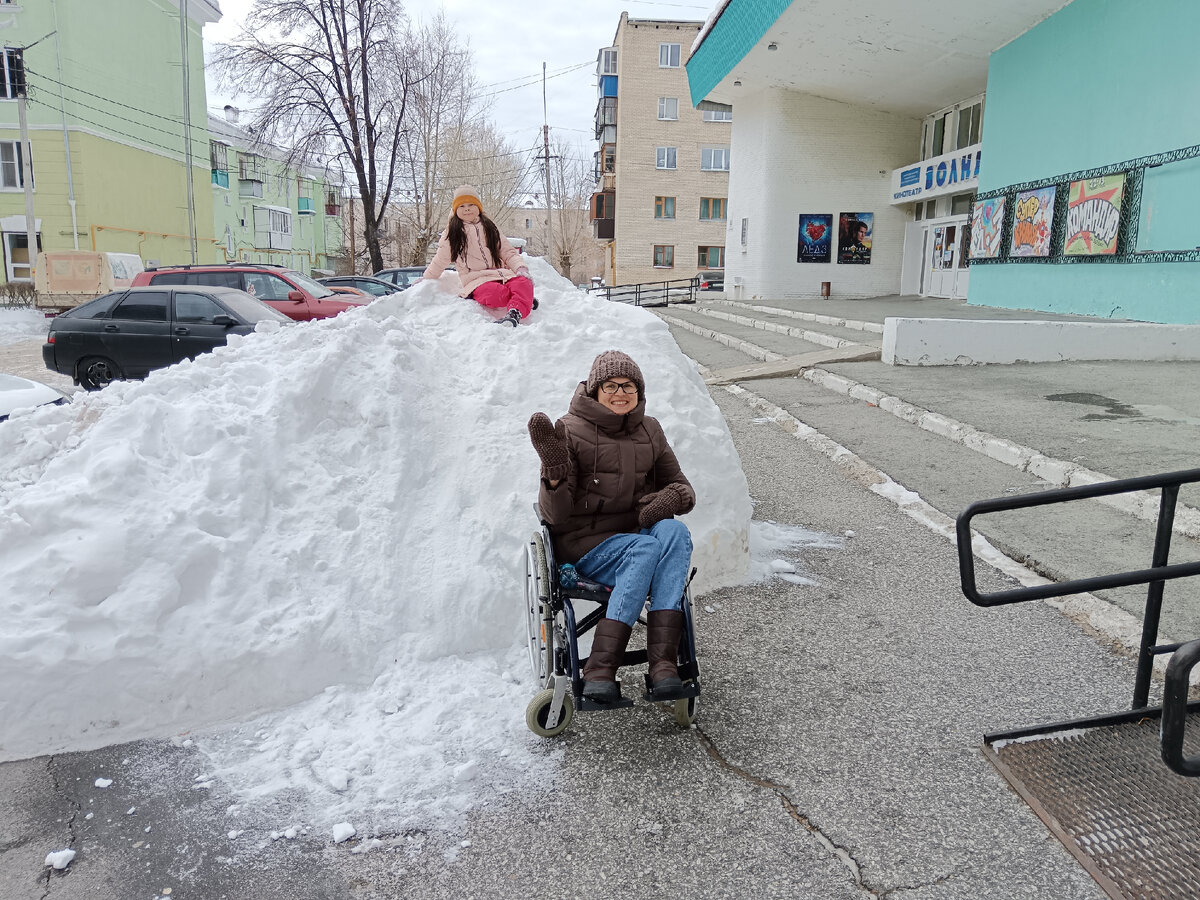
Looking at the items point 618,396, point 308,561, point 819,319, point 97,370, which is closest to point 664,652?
point 618,396

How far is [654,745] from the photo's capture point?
10.5 feet

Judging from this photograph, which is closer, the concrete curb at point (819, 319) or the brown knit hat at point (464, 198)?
the brown knit hat at point (464, 198)

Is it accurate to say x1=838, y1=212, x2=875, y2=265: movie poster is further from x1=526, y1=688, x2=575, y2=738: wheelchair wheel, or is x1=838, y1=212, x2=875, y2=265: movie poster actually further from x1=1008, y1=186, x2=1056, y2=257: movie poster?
x1=526, y1=688, x2=575, y2=738: wheelchair wheel

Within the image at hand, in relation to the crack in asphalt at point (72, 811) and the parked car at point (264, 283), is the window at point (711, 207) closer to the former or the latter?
the parked car at point (264, 283)

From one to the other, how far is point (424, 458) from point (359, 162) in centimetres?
2475

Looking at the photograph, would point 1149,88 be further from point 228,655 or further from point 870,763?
point 228,655

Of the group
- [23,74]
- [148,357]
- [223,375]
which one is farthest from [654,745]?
[23,74]

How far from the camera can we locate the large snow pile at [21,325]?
2183 cm

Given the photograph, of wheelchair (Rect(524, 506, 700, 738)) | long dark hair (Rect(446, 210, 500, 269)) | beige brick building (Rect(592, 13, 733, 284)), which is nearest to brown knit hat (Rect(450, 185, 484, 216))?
long dark hair (Rect(446, 210, 500, 269))

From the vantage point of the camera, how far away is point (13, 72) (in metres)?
29.4

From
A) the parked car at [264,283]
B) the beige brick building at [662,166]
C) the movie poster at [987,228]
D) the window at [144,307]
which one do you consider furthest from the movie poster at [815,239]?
the window at [144,307]

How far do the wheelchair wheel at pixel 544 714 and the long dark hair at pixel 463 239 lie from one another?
375 centimetres

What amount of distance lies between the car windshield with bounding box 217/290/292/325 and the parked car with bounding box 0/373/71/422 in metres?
5.27

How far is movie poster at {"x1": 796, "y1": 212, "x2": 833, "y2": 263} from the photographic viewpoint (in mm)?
26797
